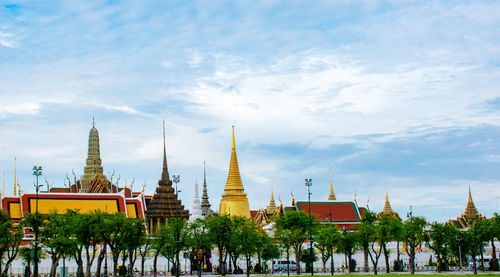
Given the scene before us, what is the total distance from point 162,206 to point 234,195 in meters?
17.3

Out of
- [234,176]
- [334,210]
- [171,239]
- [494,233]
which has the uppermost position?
[234,176]

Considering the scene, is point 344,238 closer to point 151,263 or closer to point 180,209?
point 151,263

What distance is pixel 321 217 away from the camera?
350 ft

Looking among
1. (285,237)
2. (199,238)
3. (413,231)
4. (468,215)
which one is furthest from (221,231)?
(468,215)

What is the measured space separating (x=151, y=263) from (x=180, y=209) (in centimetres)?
2130

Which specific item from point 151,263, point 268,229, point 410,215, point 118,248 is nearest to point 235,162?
point 268,229

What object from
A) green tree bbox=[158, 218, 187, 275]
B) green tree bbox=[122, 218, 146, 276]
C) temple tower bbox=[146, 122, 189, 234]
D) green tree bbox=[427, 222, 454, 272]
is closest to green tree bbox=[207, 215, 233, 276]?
green tree bbox=[158, 218, 187, 275]

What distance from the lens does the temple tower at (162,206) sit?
100688 millimetres

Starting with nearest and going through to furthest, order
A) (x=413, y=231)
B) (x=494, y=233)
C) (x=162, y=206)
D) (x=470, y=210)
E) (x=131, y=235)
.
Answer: (x=131, y=235), (x=413, y=231), (x=494, y=233), (x=162, y=206), (x=470, y=210)

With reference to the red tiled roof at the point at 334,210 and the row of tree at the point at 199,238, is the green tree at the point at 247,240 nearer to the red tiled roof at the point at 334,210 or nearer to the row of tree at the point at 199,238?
the row of tree at the point at 199,238

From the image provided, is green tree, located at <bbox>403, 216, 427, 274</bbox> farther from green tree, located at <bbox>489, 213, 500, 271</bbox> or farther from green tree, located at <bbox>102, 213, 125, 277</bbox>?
green tree, located at <bbox>102, 213, 125, 277</bbox>

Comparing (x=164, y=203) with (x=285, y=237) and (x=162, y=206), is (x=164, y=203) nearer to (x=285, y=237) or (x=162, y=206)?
(x=162, y=206)

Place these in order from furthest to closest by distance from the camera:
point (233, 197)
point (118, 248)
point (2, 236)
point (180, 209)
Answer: point (233, 197), point (180, 209), point (118, 248), point (2, 236)

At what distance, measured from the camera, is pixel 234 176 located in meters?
117
